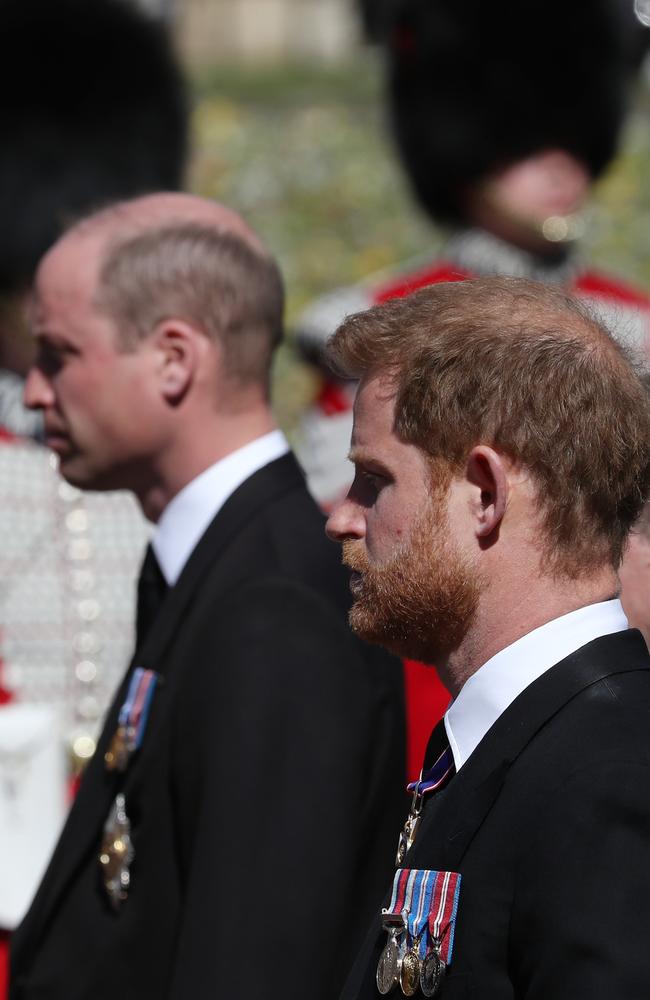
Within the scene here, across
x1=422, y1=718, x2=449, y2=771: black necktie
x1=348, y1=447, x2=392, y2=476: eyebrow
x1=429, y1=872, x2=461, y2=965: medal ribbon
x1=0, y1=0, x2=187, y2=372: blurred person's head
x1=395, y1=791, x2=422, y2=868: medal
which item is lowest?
x1=429, y1=872, x2=461, y2=965: medal ribbon

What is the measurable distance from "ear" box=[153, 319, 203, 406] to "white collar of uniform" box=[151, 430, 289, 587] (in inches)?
5.1

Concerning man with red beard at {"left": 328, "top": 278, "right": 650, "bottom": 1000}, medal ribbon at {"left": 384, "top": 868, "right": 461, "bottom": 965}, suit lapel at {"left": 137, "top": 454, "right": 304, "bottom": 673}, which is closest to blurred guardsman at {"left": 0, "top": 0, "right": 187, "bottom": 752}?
suit lapel at {"left": 137, "top": 454, "right": 304, "bottom": 673}

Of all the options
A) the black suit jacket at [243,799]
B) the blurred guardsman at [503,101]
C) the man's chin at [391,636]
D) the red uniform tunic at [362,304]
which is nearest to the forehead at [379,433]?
the man's chin at [391,636]

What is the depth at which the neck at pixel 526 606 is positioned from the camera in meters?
1.58

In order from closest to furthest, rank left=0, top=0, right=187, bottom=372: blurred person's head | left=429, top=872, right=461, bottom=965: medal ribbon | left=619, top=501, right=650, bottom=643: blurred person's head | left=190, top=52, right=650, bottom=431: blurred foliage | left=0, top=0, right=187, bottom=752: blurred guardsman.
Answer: left=429, top=872, right=461, bottom=965: medal ribbon < left=619, top=501, right=650, bottom=643: blurred person's head < left=0, top=0, right=187, bottom=752: blurred guardsman < left=0, top=0, right=187, bottom=372: blurred person's head < left=190, top=52, right=650, bottom=431: blurred foliage

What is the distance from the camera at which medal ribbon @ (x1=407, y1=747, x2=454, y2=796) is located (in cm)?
165

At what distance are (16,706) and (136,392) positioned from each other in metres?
0.89

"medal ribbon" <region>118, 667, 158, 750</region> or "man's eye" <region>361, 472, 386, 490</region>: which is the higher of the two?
"man's eye" <region>361, 472, 386, 490</region>

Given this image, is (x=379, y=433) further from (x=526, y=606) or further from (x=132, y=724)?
(x=132, y=724)

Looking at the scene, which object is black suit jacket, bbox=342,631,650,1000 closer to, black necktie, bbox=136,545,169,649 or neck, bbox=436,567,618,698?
neck, bbox=436,567,618,698

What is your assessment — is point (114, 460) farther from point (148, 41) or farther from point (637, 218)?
point (637, 218)

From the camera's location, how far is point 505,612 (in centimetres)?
159

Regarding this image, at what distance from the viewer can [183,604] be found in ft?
8.05

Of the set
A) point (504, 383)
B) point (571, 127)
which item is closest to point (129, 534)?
point (504, 383)
